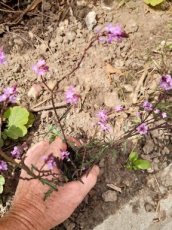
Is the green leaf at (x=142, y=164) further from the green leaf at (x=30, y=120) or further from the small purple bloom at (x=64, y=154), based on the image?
the green leaf at (x=30, y=120)

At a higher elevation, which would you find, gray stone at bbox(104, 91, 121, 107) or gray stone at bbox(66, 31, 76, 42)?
gray stone at bbox(66, 31, 76, 42)

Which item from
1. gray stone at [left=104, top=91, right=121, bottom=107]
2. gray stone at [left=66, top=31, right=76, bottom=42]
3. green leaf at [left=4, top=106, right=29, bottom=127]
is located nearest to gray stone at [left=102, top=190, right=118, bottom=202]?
gray stone at [left=104, top=91, right=121, bottom=107]

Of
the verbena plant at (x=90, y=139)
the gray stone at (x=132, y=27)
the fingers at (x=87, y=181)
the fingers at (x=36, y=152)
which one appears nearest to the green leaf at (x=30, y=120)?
the verbena plant at (x=90, y=139)

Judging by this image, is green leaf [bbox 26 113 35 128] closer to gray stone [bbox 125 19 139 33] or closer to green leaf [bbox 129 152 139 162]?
green leaf [bbox 129 152 139 162]

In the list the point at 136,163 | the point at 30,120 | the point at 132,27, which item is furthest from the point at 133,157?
the point at 132,27

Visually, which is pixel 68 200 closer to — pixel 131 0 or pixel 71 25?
pixel 71 25

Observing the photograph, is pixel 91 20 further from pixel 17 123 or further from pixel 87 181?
pixel 87 181

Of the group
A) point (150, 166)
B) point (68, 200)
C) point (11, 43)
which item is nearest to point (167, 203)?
point (150, 166)
